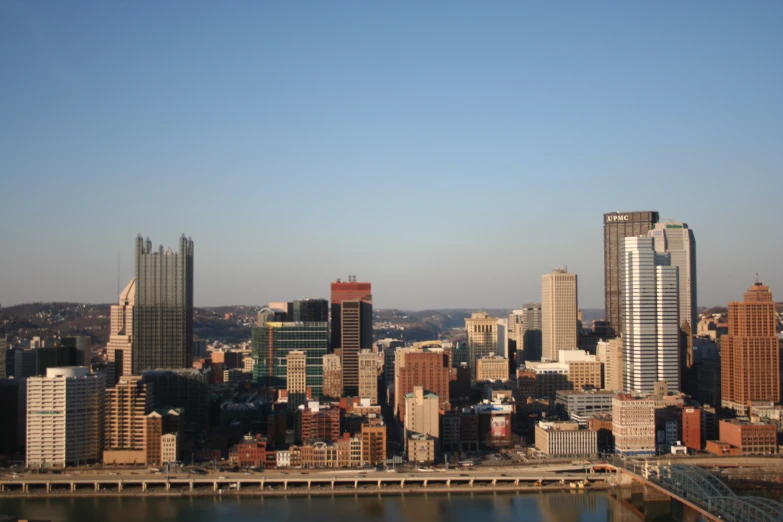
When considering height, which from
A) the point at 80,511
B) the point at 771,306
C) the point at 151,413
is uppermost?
the point at 771,306

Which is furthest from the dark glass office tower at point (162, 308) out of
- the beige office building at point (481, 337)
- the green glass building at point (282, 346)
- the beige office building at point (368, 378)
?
the beige office building at point (481, 337)

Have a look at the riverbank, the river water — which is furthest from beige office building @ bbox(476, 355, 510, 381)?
the river water

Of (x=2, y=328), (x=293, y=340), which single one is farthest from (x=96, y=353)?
(x=293, y=340)

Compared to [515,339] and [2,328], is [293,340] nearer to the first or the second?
[515,339]

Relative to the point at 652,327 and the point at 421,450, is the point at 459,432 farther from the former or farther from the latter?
the point at 652,327

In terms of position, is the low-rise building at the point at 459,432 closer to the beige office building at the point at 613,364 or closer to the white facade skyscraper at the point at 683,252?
the beige office building at the point at 613,364

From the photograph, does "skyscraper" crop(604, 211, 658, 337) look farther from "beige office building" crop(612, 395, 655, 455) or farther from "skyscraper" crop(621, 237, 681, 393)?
"beige office building" crop(612, 395, 655, 455)

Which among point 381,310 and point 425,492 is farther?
point 381,310
